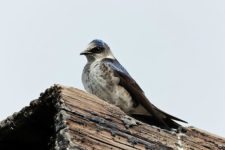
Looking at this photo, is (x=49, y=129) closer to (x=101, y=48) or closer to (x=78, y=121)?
(x=78, y=121)

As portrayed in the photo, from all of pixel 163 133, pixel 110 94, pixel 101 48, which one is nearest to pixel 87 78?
pixel 110 94

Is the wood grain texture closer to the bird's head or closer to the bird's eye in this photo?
the bird's head

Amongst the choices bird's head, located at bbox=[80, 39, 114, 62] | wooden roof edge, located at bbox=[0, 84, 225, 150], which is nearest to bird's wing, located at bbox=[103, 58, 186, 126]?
bird's head, located at bbox=[80, 39, 114, 62]

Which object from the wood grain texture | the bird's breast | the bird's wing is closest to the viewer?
the wood grain texture

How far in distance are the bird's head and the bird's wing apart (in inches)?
9.8

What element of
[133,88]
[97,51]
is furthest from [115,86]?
[97,51]

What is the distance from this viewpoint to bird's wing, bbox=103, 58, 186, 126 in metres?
6.26

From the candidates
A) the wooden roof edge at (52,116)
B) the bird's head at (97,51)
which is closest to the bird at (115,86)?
the bird's head at (97,51)

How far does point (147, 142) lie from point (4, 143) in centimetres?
86

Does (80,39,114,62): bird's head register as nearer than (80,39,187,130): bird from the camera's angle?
No

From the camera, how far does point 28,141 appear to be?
14.5 ft

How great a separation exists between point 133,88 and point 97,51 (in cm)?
135

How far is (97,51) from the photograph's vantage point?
8.48 m

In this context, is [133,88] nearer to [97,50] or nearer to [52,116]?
[97,50]
